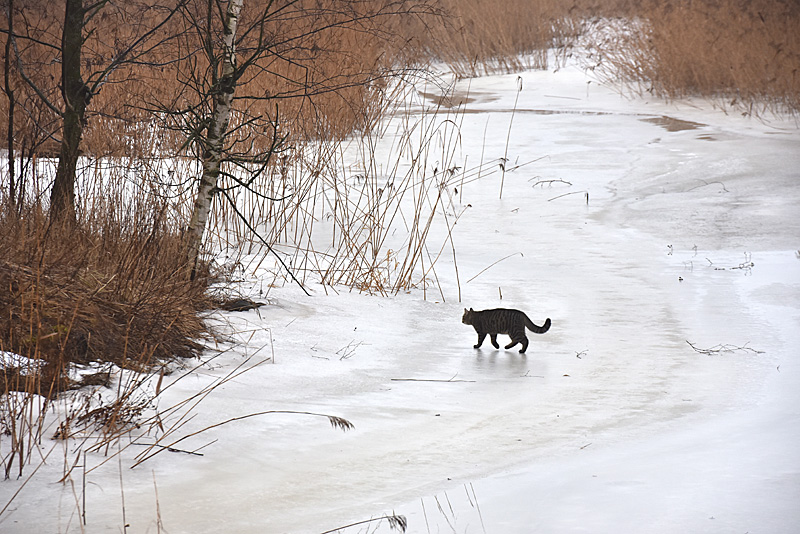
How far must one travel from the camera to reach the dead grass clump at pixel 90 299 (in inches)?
92.0

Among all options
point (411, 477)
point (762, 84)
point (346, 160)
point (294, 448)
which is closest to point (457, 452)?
point (411, 477)

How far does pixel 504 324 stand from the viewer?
10.9ft

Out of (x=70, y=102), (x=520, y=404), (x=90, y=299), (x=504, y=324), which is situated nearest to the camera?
(x=90, y=299)

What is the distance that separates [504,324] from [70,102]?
83.2 inches

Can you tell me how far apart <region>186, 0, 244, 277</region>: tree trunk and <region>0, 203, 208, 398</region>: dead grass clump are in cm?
10

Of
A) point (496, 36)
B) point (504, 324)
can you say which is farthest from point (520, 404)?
point (496, 36)

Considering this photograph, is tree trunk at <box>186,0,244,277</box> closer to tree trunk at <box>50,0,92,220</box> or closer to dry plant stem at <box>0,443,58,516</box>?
tree trunk at <box>50,0,92,220</box>

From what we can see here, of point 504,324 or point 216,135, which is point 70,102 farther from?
point 504,324

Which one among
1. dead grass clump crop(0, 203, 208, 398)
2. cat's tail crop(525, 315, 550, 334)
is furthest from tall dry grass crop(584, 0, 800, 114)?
dead grass clump crop(0, 203, 208, 398)

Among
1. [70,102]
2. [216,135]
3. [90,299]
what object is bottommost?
[90,299]

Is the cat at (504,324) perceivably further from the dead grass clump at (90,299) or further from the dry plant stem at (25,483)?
the dry plant stem at (25,483)

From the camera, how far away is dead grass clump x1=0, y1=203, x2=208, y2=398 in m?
2.34

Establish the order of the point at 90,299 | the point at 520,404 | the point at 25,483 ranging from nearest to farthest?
the point at 25,483
the point at 90,299
the point at 520,404

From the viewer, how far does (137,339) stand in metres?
2.72
